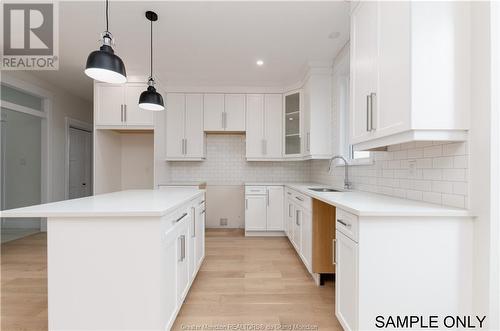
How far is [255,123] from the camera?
427cm

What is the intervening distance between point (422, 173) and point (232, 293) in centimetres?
187

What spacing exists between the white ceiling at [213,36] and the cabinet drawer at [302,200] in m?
1.81

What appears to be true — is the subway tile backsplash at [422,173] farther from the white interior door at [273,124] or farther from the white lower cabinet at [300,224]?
the white interior door at [273,124]

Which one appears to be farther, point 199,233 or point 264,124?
point 264,124

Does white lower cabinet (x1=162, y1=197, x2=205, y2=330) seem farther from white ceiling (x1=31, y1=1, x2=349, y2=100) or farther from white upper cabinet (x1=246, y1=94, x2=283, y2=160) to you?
white upper cabinet (x1=246, y1=94, x2=283, y2=160)

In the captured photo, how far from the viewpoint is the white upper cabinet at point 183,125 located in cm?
424

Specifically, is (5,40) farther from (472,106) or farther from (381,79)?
(472,106)

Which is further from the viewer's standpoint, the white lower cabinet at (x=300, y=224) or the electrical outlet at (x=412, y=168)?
the white lower cabinet at (x=300, y=224)

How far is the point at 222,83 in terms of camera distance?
410cm

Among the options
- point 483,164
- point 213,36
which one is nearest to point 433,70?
point 483,164

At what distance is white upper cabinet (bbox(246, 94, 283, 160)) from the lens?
427 centimetres

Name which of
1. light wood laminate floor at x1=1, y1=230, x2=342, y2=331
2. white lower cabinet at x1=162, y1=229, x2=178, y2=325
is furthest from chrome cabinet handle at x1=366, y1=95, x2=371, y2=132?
white lower cabinet at x1=162, y1=229, x2=178, y2=325

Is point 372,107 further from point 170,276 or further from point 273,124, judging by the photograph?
point 273,124

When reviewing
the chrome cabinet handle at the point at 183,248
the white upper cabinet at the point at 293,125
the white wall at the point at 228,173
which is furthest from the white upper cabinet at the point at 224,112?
the chrome cabinet handle at the point at 183,248
